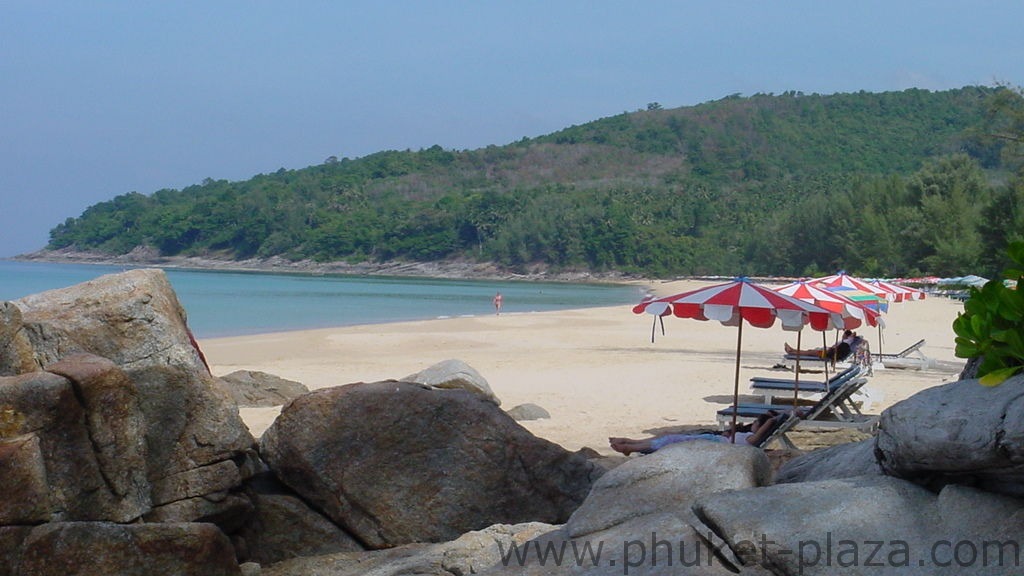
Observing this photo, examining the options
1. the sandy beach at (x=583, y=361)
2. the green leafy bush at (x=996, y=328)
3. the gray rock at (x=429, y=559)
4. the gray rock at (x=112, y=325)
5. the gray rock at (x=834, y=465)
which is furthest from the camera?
the sandy beach at (x=583, y=361)

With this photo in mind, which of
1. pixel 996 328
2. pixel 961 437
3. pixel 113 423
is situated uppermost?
pixel 996 328

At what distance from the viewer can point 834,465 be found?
4.41 m

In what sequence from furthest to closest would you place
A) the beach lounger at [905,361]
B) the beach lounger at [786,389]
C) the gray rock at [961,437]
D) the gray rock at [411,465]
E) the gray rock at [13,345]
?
the beach lounger at [905,361], the beach lounger at [786,389], the gray rock at [411,465], the gray rock at [13,345], the gray rock at [961,437]

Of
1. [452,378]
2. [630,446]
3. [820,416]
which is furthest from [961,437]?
[452,378]

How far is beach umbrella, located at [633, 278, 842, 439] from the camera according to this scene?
27.8 ft

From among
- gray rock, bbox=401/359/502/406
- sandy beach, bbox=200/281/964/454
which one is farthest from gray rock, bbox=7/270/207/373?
gray rock, bbox=401/359/502/406

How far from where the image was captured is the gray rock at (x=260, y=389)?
12.0 meters

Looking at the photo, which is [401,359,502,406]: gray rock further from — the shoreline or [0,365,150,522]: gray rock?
the shoreline

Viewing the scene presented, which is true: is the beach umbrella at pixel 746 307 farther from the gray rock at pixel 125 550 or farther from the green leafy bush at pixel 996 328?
the green leafy bush at pixel 996 328

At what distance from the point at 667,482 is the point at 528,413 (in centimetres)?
681

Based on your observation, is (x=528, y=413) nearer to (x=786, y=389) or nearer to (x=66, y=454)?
(x=786, y=389)

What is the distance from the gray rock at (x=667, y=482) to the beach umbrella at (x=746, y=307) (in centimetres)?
403

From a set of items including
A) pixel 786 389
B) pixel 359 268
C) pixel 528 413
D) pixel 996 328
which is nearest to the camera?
pixel 996 328

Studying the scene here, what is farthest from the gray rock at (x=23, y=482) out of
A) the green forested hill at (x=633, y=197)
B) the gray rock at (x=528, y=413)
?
the green forested hill at (x=633, y=197)
